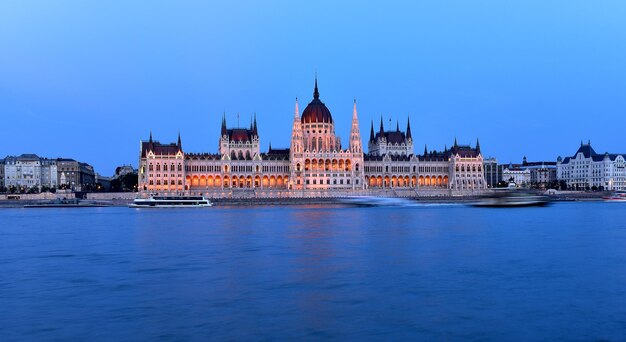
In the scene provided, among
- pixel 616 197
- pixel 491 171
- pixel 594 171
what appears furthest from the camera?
pixel 491 171

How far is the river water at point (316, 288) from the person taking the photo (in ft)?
57.6

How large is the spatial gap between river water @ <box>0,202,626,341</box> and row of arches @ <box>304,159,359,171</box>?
340 ft

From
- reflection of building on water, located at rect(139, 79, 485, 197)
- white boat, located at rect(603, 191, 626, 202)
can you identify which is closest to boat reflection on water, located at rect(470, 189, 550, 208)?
white boat, located at rect(603, 191, 626, 202)

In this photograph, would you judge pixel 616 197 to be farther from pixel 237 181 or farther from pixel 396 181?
pixel 237 181

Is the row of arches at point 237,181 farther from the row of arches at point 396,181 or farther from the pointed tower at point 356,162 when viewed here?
the row of arches at point 396,181

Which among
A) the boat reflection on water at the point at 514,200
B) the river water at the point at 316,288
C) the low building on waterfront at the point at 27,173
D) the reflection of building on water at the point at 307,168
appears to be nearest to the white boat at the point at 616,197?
the reflection of building on water at the point at 307,168

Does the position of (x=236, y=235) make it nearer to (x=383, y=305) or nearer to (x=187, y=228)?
(x=187, y=228)

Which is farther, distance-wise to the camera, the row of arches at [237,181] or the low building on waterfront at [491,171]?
the low building on waterfront at [491,171]

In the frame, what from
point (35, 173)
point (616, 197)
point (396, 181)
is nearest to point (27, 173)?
point (35, 173)

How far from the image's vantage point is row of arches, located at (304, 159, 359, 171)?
146 metres

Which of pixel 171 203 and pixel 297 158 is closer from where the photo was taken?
pixel 171 203

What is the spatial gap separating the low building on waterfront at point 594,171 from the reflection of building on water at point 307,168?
3728cm

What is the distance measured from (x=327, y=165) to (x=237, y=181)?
18976 mm

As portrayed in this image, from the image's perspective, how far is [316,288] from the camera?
2358cm
